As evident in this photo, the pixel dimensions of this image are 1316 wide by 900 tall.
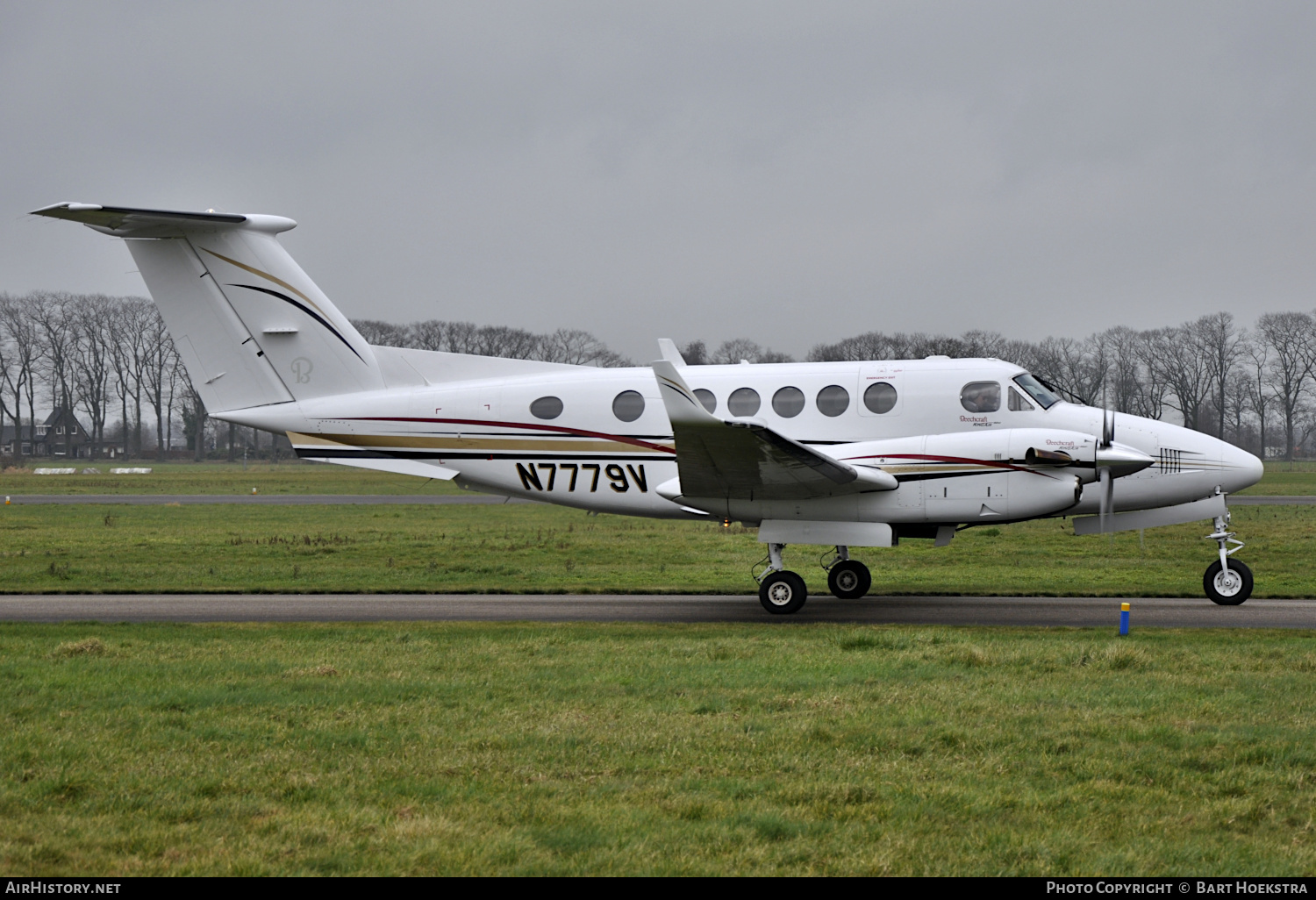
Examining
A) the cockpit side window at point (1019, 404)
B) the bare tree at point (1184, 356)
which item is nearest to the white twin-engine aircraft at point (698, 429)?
the cockpit side window at point (1019, 404)

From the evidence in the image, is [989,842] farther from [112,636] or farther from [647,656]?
[112,636]

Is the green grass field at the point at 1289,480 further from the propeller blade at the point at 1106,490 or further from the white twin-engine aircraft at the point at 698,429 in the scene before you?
the white twin-engine aircraft at the point at 698,429

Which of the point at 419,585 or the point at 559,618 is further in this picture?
the point at 419,585

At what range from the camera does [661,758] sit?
751cm

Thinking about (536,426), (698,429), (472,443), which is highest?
(536,426)

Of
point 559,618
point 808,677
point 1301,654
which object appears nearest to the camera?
point 808,677

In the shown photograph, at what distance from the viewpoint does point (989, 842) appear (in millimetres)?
5781

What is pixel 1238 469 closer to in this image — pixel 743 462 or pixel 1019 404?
pixel 1019 404

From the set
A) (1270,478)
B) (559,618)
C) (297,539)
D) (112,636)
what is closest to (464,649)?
(559,618)

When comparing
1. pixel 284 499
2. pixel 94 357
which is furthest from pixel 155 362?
pixel 284 499

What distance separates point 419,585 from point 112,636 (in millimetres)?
6826

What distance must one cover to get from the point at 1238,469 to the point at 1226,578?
65.0 inches

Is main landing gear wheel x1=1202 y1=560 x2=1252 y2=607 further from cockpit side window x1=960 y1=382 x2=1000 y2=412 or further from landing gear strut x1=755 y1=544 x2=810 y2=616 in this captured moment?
landing gear strut x1=755 y1=544 x2=810 y2=616

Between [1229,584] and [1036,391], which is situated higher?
[1036,391]
